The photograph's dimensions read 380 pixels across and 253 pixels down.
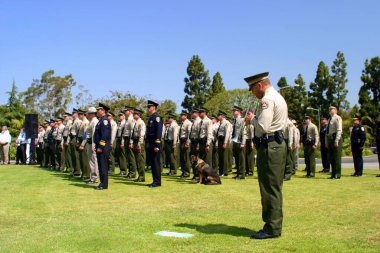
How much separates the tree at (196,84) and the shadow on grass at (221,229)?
55702 mm

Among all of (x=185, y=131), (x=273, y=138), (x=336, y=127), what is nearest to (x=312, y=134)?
(x=336, y=127)

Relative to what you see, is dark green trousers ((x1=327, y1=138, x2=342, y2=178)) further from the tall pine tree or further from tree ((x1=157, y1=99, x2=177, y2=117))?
the tall pine tree

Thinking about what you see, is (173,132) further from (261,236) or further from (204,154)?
(261,236)

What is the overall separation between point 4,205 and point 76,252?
4548 millimetres

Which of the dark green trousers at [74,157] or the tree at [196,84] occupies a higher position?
the tree at [196,84]

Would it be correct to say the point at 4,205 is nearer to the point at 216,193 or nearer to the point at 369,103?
the point at 216,193

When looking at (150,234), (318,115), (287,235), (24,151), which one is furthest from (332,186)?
(318,115)

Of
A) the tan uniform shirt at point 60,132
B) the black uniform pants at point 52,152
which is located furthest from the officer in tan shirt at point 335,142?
the black uniform pants at point 52,152

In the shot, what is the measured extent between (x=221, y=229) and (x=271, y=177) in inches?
45.4

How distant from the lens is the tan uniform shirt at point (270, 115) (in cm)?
586

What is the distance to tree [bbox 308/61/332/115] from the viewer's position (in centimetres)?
5559

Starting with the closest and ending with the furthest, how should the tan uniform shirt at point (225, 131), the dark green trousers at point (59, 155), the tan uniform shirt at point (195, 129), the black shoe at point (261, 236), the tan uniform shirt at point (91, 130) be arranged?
the black shoe at point (261, 236) → the tan uniform shirt at point (91, 130) → the tan uniform shirt at point (195, 129) → the tan uniform shirt at point (225, 131) → the dark green trousers at point (59, 155)

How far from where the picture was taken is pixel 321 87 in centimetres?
5616

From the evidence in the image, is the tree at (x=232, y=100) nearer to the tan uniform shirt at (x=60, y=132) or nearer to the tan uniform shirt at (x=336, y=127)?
the tan uniform shirt at (x=60, y=132)
